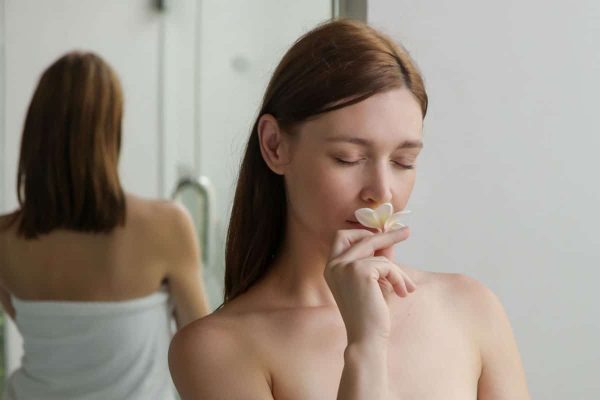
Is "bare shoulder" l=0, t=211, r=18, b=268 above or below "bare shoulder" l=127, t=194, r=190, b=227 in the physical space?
below

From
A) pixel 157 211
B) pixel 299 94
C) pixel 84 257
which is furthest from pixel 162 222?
pixel 299 94

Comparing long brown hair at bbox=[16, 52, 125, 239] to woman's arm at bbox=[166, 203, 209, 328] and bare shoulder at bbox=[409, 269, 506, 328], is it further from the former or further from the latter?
bare shoulder at bbox=[409, 269, 506, 328]

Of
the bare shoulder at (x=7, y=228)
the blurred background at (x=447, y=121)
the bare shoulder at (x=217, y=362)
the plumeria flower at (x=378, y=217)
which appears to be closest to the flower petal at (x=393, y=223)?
the plumeria flower at (x=378, y=217)

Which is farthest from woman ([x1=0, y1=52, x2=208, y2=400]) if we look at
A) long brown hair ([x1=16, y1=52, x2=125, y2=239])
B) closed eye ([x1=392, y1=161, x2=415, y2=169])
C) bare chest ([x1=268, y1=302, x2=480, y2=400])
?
closed eye ([x1=392, y1=161, x2=415, y2=169])

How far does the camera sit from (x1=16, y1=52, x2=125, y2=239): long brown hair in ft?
4.72

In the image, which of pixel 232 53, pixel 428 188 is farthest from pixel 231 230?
pixel 428 188

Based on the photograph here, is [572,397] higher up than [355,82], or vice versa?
[355,82]

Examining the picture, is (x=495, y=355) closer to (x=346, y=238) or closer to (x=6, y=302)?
(x=346, y=238)

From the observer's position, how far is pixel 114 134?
1450 mm

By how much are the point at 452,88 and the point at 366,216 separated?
0.51m

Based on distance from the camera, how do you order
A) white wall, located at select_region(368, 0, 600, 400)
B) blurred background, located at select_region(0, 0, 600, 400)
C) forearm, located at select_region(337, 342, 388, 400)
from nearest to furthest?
1. forearm, located at select_region(337, 342, 388, 400)
2. blurred background, located at select_region(0, 0, 600, 400)
3. white wall, located at select_region(368, 0, 600, 400)

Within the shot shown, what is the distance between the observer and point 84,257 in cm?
146

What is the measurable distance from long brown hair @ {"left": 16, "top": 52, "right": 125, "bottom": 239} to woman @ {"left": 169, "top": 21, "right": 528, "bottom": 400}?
252mm

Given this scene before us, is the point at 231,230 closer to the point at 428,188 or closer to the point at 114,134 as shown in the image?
the point at 114,134
